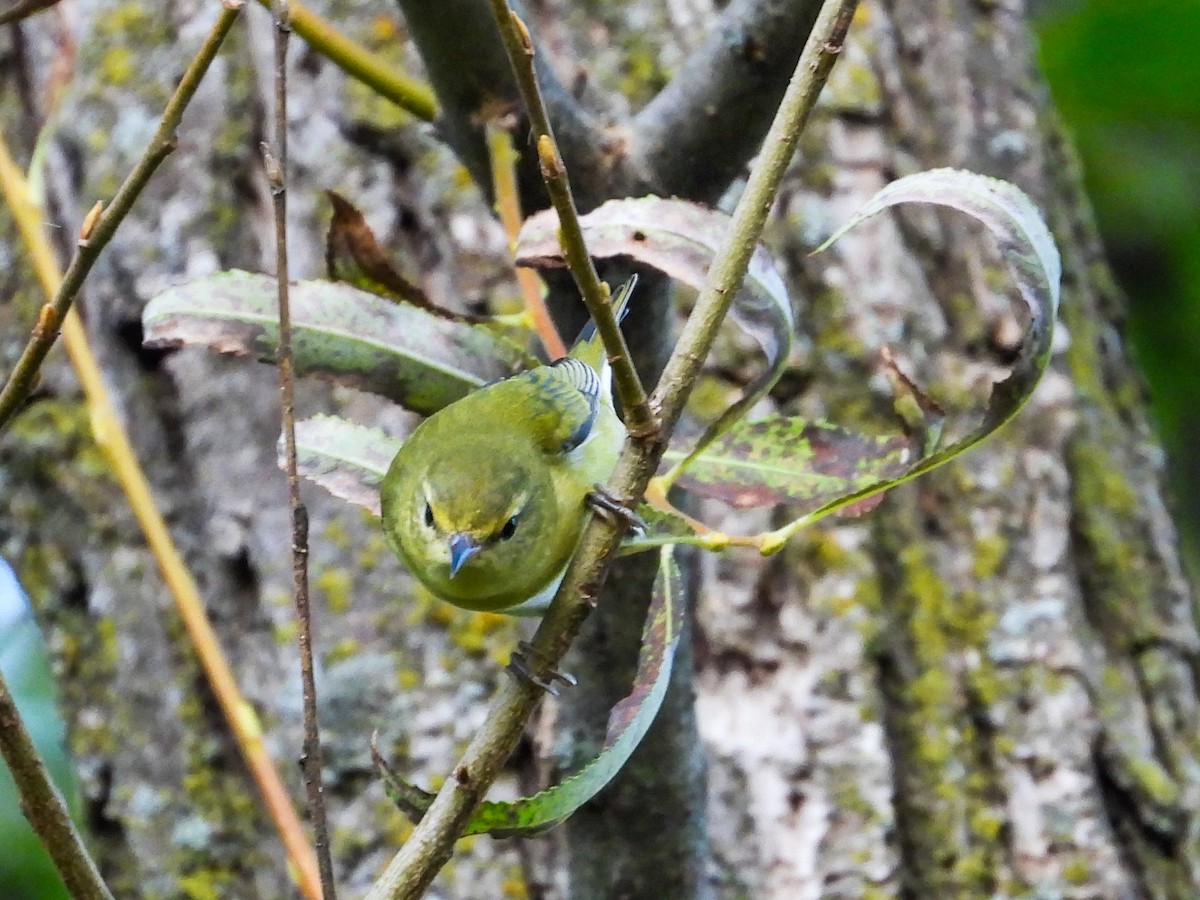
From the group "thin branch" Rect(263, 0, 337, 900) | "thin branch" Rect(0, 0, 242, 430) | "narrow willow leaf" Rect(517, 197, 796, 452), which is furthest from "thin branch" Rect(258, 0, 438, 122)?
"thin branch" Rect(0, 0, 242, 430)

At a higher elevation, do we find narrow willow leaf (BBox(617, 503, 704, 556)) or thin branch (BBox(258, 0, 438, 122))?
thin branch (BBox(258, 0, 438, 122))

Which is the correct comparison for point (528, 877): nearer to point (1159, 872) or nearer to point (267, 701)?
point (267, 701)

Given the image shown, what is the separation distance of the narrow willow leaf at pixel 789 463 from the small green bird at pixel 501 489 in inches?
5.4

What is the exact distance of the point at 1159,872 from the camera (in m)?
2.06

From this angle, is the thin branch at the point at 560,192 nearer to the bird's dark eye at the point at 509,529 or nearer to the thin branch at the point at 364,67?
the bird's dark eye at the point at 509,529

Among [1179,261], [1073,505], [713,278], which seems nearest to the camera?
[713,278]

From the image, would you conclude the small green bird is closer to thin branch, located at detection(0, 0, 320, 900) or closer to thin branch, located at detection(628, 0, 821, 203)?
thin branch, located at detection(628, 0, 821, 203)

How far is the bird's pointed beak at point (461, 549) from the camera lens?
126 centimetres

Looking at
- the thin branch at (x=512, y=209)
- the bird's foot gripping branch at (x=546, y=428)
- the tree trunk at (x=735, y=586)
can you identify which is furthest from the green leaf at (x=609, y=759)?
the tree trunk at (x=735, y=586)

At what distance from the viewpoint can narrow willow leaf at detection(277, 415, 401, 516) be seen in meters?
1.26

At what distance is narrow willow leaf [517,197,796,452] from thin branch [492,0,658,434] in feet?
1.13

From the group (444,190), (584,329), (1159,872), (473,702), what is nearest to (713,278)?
(584,329)

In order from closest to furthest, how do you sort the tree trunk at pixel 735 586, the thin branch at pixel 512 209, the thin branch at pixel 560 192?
the thin branch at pixel 560 192 → the thin branch at pixel 512 209 → the tree trunk at pixel 735 586

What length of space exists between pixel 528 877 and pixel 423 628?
420 millimetres
